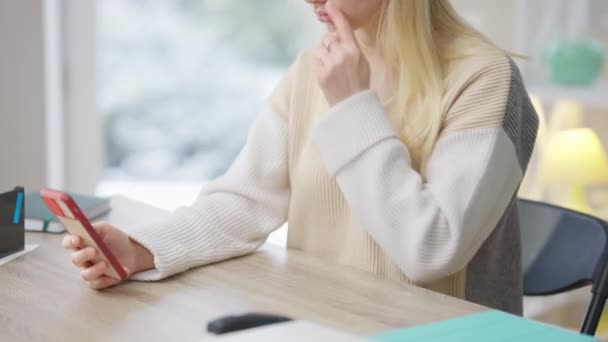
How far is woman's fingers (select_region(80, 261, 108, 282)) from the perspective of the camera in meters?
1.28

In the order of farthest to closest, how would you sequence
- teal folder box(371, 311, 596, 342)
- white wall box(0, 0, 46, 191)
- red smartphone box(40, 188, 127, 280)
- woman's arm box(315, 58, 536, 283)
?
white wall box(0, 0, 46, 191) < woman's arm box(315, 58, 536, 283) < red smartphone box(40, 188, 127, 280) < teal folder box(371, 311, 596, 342)

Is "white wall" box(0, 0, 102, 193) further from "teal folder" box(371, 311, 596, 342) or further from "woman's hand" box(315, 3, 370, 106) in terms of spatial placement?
"teal folder" box(371, 311, 596, 342)

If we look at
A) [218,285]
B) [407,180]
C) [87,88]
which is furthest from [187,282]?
[87,88]

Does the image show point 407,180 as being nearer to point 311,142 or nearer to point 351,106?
point 351,106

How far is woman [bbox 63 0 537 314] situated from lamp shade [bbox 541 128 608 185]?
1.48m

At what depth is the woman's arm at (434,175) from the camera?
134 cm

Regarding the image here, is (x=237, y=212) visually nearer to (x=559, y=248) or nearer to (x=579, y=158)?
(x=559, y=248)

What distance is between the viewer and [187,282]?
1338mm

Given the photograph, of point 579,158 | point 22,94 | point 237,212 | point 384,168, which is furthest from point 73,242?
point 579,158

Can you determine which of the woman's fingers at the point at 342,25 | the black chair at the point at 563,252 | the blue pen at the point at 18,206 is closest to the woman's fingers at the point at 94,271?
the blue pen at the point at 18,206

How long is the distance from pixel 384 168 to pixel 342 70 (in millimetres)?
173

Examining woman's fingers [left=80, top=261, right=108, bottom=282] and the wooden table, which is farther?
woman's fingers [left=80, top=261, right=108, bottom=282]

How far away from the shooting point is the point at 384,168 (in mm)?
1355

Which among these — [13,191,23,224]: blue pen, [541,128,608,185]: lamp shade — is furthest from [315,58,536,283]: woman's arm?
[541,128,608,185]: lamp shade
